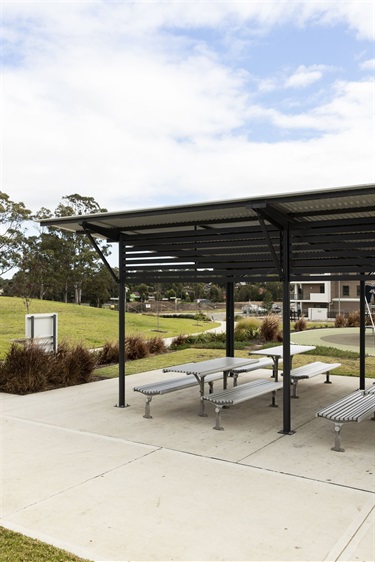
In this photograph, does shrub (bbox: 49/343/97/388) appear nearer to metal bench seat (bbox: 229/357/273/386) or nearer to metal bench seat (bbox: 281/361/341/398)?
metal bench seat (bbox: 229/357/273/386)

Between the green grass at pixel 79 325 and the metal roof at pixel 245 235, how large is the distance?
796cm

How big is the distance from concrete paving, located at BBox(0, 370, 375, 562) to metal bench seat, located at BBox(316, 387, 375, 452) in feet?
0.98

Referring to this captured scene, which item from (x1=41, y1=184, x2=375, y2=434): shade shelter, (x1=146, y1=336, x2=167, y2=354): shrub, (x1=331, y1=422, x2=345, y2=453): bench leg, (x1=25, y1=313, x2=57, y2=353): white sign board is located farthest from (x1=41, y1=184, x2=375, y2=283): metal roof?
(x1=146, y1=336, x2=167, y2=354): shrub

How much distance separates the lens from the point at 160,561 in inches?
137

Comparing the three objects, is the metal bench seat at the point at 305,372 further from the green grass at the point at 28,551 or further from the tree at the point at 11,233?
the tree at the point at 11,233

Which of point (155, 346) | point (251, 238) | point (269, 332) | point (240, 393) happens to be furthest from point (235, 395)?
point (269, 332)

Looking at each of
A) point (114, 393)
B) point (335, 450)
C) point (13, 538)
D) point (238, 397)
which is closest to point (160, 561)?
point (13, 538)

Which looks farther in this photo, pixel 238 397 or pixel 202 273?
pixel 202 273

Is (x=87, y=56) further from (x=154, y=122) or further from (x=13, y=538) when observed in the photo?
(x=13, y=538)

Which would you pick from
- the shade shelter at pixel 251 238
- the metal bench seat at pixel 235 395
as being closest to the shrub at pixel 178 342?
the shade shelter at pixel 251 238

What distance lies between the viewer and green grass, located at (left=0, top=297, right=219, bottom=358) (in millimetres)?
20898

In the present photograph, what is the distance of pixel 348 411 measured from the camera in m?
6.19

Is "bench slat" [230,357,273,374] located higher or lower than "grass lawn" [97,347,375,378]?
higher

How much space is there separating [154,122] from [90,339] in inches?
357
